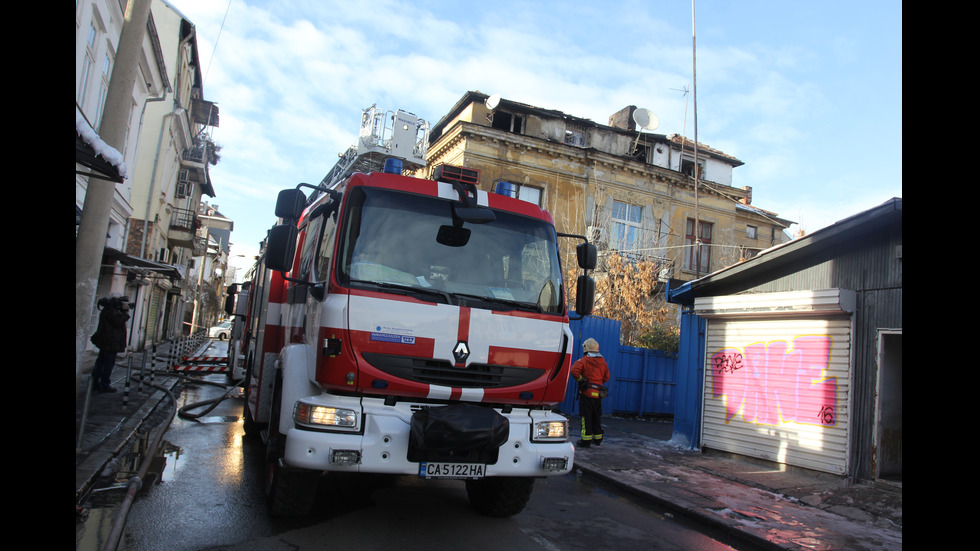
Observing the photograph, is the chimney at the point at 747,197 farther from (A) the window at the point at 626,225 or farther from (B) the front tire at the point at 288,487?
(B) the front tire at the point at 288,487

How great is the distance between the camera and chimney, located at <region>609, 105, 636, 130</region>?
28.3m

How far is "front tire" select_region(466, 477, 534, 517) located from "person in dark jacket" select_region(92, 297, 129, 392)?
325 inches

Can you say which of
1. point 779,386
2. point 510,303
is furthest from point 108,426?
point 779,386

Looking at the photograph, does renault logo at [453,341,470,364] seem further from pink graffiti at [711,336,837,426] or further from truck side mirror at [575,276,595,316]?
pink graffiti at [711,336,837,426]

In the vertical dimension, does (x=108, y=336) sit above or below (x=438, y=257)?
below

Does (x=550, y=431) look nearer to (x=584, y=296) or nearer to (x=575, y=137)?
(x=584, y=296)

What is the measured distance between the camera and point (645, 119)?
88.8 feet

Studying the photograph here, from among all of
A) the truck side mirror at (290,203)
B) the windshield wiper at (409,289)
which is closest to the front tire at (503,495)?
the windshield wiper at (409,289)

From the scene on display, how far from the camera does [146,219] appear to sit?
73.2ft

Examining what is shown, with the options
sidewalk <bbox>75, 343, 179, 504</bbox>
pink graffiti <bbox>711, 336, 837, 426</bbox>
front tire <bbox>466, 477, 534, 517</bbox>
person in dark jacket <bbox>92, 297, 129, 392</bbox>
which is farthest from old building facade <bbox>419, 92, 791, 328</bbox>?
front tire <bbox>466, 477, 534, 517</bbox>

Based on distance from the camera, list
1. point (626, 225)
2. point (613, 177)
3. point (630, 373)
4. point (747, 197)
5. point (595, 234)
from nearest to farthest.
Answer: point (630, 373) < point (595, 234) < point (613, 177) < point (626, 225) < point (747, 197)

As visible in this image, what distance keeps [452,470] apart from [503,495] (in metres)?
1.12
